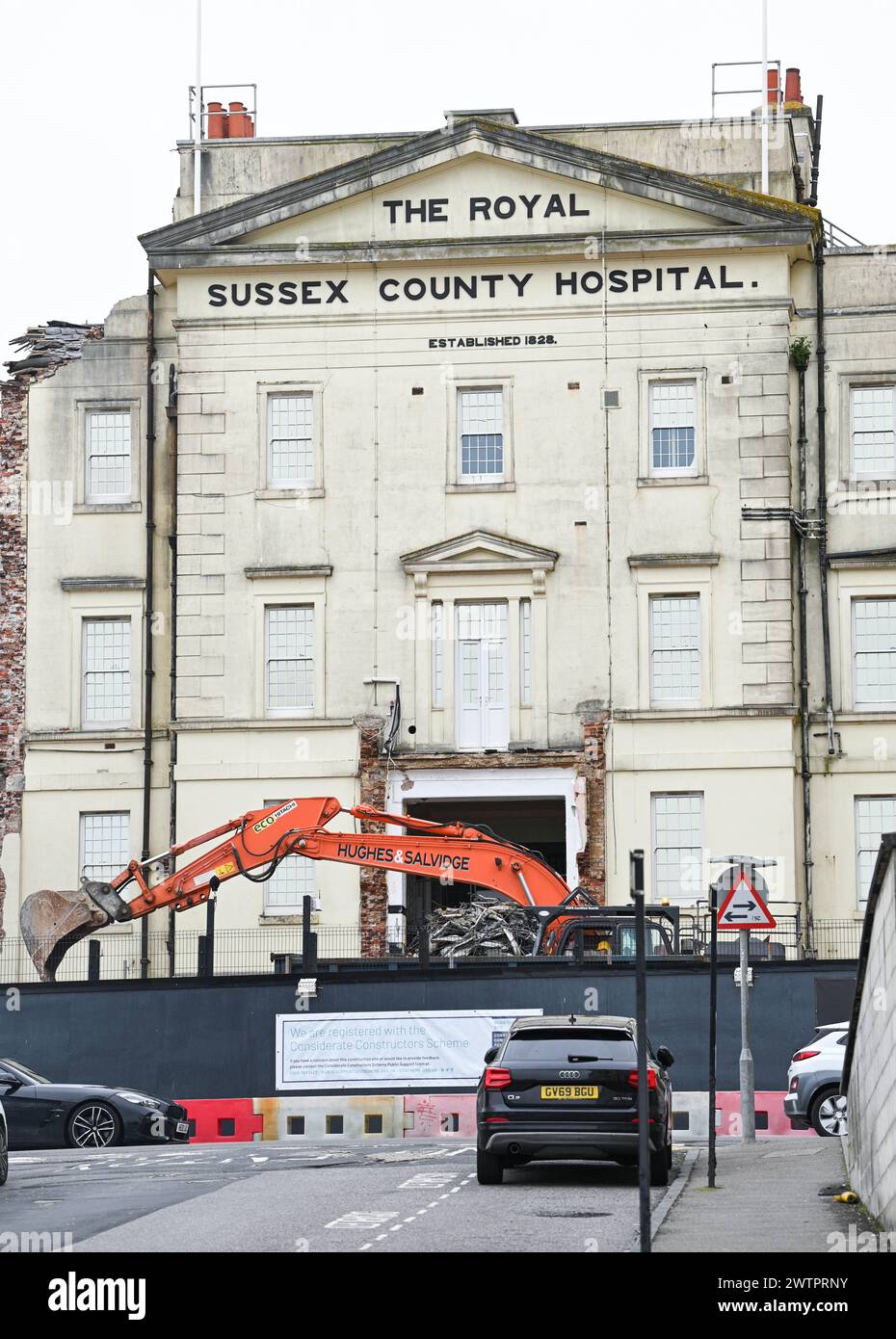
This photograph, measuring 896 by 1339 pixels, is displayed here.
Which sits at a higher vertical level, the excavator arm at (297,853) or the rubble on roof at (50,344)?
the rubble on roof at (50,344)

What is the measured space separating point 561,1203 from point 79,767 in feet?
82.0

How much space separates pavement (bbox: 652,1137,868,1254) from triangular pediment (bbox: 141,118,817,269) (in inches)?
829

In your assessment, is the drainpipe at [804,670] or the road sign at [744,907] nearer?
the road sign at [744,907]

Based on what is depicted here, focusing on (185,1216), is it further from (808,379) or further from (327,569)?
(808,379)

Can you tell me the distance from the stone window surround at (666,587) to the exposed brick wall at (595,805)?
0.99 m

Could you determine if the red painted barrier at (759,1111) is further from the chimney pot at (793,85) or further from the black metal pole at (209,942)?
the chimney pot at (793,85)

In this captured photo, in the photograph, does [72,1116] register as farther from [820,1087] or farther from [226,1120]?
[820,1087]

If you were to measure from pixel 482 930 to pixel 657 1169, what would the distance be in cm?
1752

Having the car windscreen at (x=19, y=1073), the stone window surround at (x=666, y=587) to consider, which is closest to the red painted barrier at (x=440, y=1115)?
the car windscreen at (x=19, y=1073)

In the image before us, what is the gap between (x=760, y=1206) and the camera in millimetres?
18234

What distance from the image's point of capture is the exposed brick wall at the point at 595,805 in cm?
3997

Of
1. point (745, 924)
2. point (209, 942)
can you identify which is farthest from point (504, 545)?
point (745, 924)

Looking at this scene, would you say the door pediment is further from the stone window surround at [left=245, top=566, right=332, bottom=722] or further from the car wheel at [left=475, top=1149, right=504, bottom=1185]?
the car wheel at [left=475, top=1149, right=504, bottom=1185]

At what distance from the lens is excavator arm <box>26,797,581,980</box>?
34500 millimetres
